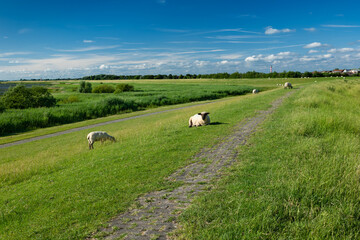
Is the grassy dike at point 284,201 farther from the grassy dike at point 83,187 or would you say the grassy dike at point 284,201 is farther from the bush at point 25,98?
the bush at point 25,98

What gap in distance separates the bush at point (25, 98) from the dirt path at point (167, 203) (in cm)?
4254

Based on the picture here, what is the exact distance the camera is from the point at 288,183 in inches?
224

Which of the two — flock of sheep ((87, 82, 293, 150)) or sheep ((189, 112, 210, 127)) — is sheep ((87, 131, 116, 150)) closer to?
flock of sheep ((87, 82, 293, 150))

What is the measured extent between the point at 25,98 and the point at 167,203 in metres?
45.4

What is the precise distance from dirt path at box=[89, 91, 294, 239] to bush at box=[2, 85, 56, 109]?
42537 mm

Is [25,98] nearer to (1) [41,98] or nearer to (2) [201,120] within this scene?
(1) [41,98]

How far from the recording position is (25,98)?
4200 centimetres

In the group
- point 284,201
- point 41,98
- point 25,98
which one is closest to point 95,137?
point 284,201

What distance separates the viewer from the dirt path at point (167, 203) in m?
4.89

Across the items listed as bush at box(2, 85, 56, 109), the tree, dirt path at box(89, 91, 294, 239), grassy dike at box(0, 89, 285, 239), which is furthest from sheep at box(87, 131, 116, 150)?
the tree

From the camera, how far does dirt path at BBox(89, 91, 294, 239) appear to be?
4.89m

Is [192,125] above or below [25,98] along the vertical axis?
below

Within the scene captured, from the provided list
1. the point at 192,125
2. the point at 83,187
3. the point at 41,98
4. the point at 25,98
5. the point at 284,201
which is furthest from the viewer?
the point at 41,98

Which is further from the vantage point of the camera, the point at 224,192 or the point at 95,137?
the point at 95,137
